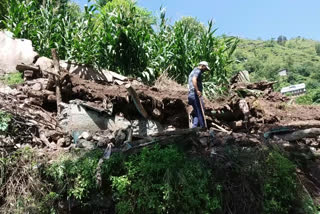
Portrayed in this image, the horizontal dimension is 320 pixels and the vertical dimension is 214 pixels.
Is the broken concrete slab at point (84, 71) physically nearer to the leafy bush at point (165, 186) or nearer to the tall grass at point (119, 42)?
the tall grass at point (119, 42)

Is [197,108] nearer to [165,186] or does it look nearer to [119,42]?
[165,186]

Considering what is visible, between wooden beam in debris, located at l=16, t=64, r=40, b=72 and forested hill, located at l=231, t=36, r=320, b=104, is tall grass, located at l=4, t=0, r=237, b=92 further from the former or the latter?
forested hill, located at l=231, t=36, r=320, b=104

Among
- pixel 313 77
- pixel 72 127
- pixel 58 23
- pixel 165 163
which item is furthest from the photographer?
pixel 313 77

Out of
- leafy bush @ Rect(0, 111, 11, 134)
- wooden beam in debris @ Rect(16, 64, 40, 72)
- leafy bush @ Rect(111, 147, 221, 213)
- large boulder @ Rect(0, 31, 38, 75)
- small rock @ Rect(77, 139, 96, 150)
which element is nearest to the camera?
leafy bush @ Rect(111, 147, 221, 213)

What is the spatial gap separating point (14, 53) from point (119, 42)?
2.63m

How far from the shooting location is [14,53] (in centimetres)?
678

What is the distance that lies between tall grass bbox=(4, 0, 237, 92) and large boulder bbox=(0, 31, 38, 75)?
1.54 feet

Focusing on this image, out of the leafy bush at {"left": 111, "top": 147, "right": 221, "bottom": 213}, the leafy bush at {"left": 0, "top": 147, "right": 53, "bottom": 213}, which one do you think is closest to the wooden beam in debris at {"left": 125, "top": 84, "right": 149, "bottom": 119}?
the leafy bush at {"left": 111, "top": 147, "right": 221, "bottom": 213}

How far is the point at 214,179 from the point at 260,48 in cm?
6826

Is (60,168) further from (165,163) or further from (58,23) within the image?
(58,23)

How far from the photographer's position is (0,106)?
439 centimetres

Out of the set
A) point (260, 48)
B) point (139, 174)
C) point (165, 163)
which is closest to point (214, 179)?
point (165, 163)

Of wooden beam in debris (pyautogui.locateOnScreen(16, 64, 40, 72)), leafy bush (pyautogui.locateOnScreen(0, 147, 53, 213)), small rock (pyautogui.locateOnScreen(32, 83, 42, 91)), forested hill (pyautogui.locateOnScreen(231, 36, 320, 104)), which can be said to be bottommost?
leafy bush (pyautogui.locateOnScreen(0, 147, 53, 213))

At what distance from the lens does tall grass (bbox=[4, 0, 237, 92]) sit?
7.47 meters
